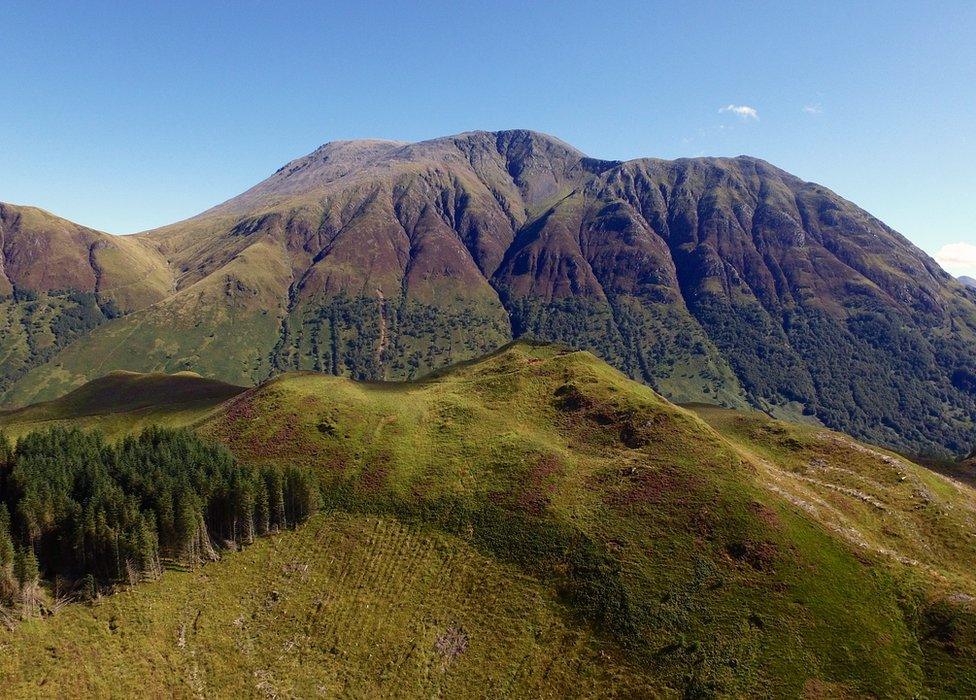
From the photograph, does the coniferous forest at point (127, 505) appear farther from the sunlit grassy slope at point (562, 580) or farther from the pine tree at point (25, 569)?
the sunlit grassy slope at point (562, 580)

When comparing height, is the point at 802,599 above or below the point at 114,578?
below

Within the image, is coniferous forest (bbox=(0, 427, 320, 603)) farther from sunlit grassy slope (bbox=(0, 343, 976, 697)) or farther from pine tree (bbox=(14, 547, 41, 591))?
sunlit grassy slope (bbox=(0, 343, 976, 697))

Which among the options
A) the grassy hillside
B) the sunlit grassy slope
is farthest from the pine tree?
the grassy hillside

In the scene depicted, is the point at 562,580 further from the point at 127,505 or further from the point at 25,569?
the point at 25,569

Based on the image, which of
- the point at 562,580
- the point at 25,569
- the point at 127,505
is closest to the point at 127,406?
the point at 127,505

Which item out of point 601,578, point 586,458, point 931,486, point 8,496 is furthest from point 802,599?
point 8,496

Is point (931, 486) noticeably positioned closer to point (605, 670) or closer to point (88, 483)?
point (605, 670)
